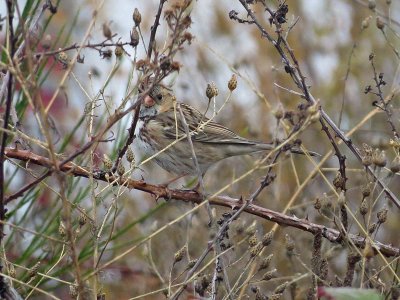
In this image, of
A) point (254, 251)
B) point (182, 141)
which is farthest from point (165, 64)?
point (182, 141)

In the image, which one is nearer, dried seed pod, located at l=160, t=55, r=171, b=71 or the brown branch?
dried seed pod, located at l=160, t=55, r=171, b=71

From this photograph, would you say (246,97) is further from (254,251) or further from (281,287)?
(281,287)

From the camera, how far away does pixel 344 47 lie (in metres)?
7.22

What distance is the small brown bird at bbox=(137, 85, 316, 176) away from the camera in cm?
468

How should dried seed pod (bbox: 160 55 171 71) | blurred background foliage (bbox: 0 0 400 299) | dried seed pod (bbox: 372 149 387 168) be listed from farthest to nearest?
blurred background foliage (bbox: 0 0 400 299) < dried seed pod (bbox: 372 149 387 168) < dried seed pod (bbox: 160 55 171 71)

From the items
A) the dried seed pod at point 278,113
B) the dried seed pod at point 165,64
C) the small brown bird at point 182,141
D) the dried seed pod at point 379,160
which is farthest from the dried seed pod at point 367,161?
the small brown bird at point 182,141

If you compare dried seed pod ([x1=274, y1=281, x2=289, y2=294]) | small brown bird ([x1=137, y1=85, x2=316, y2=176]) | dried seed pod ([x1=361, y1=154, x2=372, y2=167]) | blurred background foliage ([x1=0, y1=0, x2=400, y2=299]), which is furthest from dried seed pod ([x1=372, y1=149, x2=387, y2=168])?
blurred background foliage ([x1=0, y1=0, x2=400, y2=299])

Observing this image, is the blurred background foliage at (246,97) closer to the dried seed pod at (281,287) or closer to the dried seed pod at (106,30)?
the dried seed pod at (281,287)

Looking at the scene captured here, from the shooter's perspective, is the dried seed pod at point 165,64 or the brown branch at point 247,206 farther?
the brown branch at point 247,206

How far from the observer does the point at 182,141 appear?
4.92 meters

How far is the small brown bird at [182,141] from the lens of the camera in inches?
184

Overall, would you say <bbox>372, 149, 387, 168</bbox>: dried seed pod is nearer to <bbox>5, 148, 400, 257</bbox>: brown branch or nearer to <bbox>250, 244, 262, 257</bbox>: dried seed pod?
<bbox>5, 148, 400, 257</bbox>: brown branch

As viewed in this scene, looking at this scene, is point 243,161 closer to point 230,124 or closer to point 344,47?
point 230,124

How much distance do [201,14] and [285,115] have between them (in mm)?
5000
